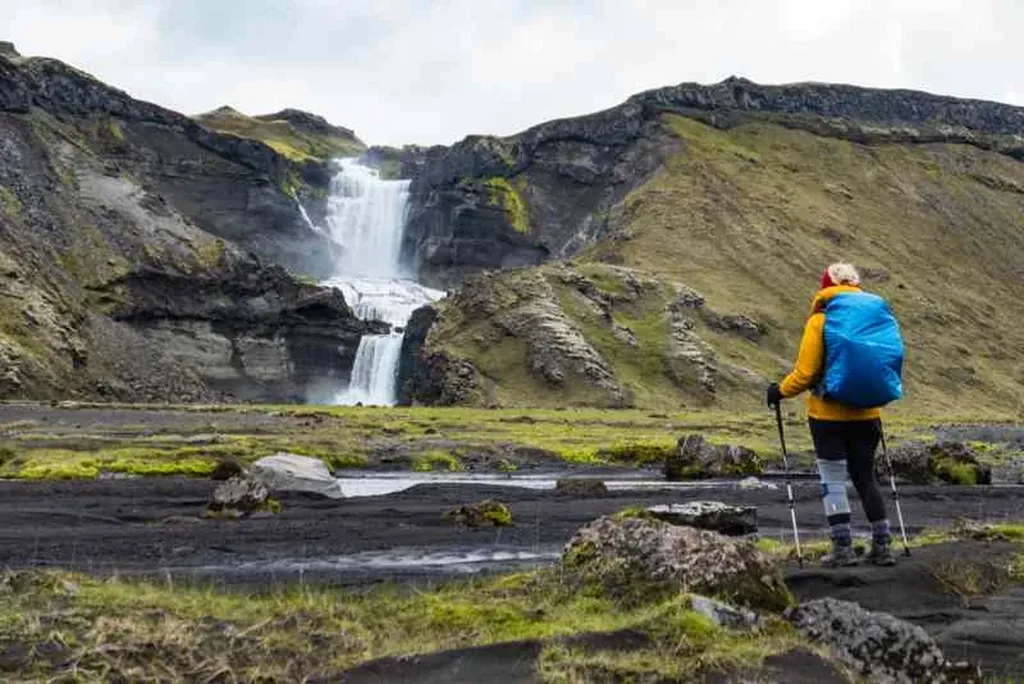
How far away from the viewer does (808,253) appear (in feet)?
411

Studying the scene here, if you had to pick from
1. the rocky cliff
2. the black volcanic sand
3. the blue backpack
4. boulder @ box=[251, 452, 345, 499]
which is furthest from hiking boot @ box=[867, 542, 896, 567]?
the rocky cliff

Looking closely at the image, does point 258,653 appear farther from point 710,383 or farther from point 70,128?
point 70,128

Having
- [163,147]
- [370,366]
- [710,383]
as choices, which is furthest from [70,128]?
[710,383]

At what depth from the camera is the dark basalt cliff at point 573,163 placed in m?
153

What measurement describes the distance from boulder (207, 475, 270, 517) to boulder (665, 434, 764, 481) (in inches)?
754

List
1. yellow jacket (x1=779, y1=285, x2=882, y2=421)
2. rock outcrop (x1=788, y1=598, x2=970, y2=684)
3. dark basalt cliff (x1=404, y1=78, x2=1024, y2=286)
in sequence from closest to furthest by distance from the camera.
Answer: rock outcrop (x1=788, y1=598, x2=970, y2=684), yellow jacket (x1=779, y1=285, x2=882, y2=421), dark basalt cliff (x1=404, y1=78, x2=1024, y2=286)

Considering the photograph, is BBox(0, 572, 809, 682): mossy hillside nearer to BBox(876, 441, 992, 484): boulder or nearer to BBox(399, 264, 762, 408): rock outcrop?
BBox(876, 441, 992, 484): boulder

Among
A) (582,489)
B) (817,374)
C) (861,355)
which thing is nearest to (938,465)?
(582,489)

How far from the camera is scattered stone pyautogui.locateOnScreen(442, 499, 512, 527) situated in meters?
21.2

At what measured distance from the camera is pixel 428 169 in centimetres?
17625

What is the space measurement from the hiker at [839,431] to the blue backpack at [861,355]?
0.03 meters

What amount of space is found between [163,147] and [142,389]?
72469 millimetres

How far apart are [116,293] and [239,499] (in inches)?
3416

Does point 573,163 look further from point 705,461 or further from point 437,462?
point 705,461
